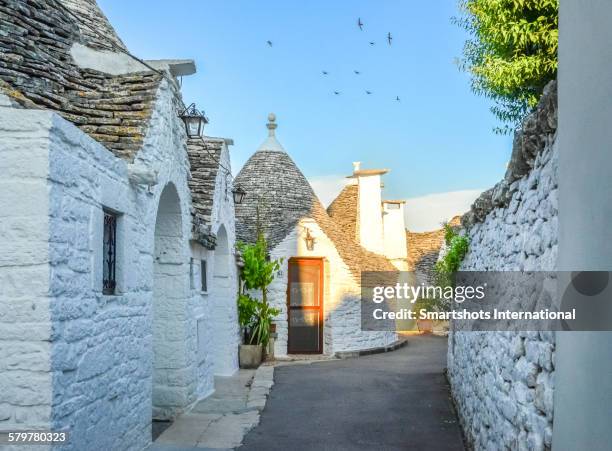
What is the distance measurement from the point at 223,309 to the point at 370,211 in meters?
9.99

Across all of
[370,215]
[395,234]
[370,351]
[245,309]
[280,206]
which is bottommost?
[370,351]

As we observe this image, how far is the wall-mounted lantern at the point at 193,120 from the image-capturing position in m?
7.83

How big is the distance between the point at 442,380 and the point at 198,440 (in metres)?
5.16

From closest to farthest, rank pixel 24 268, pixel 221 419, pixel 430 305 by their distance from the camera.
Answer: pixel 24 268
pixel 221 419
pixel 430 305

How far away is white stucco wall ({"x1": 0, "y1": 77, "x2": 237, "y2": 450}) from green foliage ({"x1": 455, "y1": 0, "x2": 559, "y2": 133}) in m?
6.47

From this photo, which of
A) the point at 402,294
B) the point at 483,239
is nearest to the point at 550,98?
the point at 483,239

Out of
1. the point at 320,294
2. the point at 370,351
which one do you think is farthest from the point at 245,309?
the point at 370,351

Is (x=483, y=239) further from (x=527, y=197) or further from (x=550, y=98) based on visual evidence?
(x=550, y=98)

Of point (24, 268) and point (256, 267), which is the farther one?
point (256, 267)

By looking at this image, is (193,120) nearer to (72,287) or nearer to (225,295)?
(72,287)

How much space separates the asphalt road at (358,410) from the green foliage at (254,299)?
1212 millimetres

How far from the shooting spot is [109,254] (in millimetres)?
5277

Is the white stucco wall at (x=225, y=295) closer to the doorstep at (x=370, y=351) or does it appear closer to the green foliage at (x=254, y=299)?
the green foliage at (x=254, y=299)

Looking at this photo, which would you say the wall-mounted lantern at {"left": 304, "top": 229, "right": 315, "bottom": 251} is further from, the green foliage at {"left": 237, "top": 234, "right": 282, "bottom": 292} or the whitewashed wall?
the whitewashed wall
